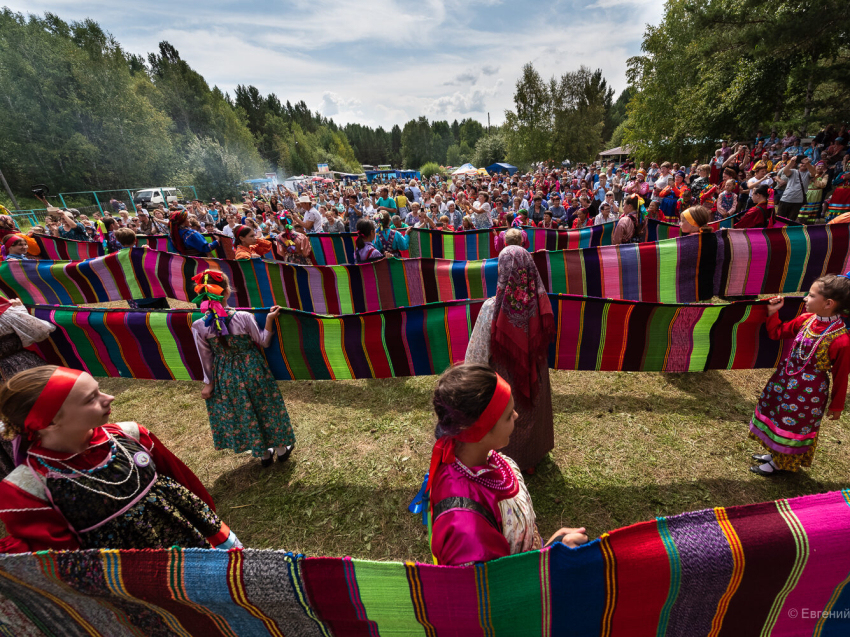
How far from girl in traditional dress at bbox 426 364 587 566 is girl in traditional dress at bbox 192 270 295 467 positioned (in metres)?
2.45

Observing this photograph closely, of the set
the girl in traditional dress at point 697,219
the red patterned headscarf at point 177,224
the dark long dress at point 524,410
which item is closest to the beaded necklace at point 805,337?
the dark long dress at point 524,410

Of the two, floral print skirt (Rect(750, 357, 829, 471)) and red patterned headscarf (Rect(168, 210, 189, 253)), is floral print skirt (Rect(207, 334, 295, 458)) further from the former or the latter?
red patterned headscarf (Rect(168, 210, 189, 253))

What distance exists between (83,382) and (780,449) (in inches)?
192

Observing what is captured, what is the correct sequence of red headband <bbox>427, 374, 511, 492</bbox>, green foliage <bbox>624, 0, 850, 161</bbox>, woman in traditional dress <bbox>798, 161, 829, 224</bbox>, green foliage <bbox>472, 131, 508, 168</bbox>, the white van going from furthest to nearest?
green foliage <bbox>472, 131, 508, 168</bbox>, the white van, green foliage <bbox>624, 0, 850, 161</bbox>, woman in traditional dress <bbox>798, 161, 829, 224</bbox>, red headband <bbox>427, 374, 511, 492</bbox>

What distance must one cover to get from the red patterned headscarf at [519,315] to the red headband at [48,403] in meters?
2.51

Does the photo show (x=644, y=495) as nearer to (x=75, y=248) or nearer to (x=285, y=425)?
(x=285, y=425)

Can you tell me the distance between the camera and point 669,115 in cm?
2802

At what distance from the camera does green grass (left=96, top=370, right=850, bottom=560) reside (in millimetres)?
3320

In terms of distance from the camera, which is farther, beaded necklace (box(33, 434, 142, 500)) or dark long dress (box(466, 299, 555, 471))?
dark long dress (box(466, 299, 555, 471))

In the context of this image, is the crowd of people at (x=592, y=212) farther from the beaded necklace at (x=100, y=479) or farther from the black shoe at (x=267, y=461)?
the beaded necklace at (x=100, y=479)

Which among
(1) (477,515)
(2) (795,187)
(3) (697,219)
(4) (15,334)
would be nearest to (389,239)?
(3) (697,219)

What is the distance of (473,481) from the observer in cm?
152

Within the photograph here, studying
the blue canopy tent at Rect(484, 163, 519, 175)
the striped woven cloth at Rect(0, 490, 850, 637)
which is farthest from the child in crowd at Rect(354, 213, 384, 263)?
the blue canopy tent at Rect(484, 163, 519, 175)

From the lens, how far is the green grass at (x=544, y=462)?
3320mm
